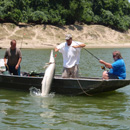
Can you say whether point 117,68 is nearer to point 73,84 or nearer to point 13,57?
point 73,84

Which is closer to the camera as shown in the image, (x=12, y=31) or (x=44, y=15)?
(x=12, y=31)

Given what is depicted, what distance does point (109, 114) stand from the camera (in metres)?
8.86

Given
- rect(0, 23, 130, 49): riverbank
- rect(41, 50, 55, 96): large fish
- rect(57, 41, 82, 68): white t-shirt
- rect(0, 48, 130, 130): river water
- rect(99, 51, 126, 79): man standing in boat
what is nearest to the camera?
rect(0, 48, 130, 130): river water

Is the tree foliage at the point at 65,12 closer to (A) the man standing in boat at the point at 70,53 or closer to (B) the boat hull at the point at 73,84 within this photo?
(B) the boat hull at the point at 73,84

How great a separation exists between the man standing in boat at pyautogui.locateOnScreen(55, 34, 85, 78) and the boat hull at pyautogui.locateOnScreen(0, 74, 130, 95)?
0.42 meters

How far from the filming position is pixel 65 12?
58.7 m

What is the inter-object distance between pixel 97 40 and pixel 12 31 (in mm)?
15305

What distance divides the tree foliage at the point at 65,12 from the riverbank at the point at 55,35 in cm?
143

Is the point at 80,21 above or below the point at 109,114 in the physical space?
above

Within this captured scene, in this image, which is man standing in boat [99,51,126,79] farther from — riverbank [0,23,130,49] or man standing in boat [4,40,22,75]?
riverbank [0,23,130,49]

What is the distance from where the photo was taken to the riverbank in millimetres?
46406

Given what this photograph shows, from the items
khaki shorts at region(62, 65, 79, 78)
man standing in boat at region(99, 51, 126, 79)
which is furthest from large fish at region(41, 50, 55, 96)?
man standing in boat at region(99, 51, 126, 79)

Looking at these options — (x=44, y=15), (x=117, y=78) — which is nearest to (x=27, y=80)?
(x=117, y=78)

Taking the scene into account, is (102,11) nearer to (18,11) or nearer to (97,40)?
(97,40)
